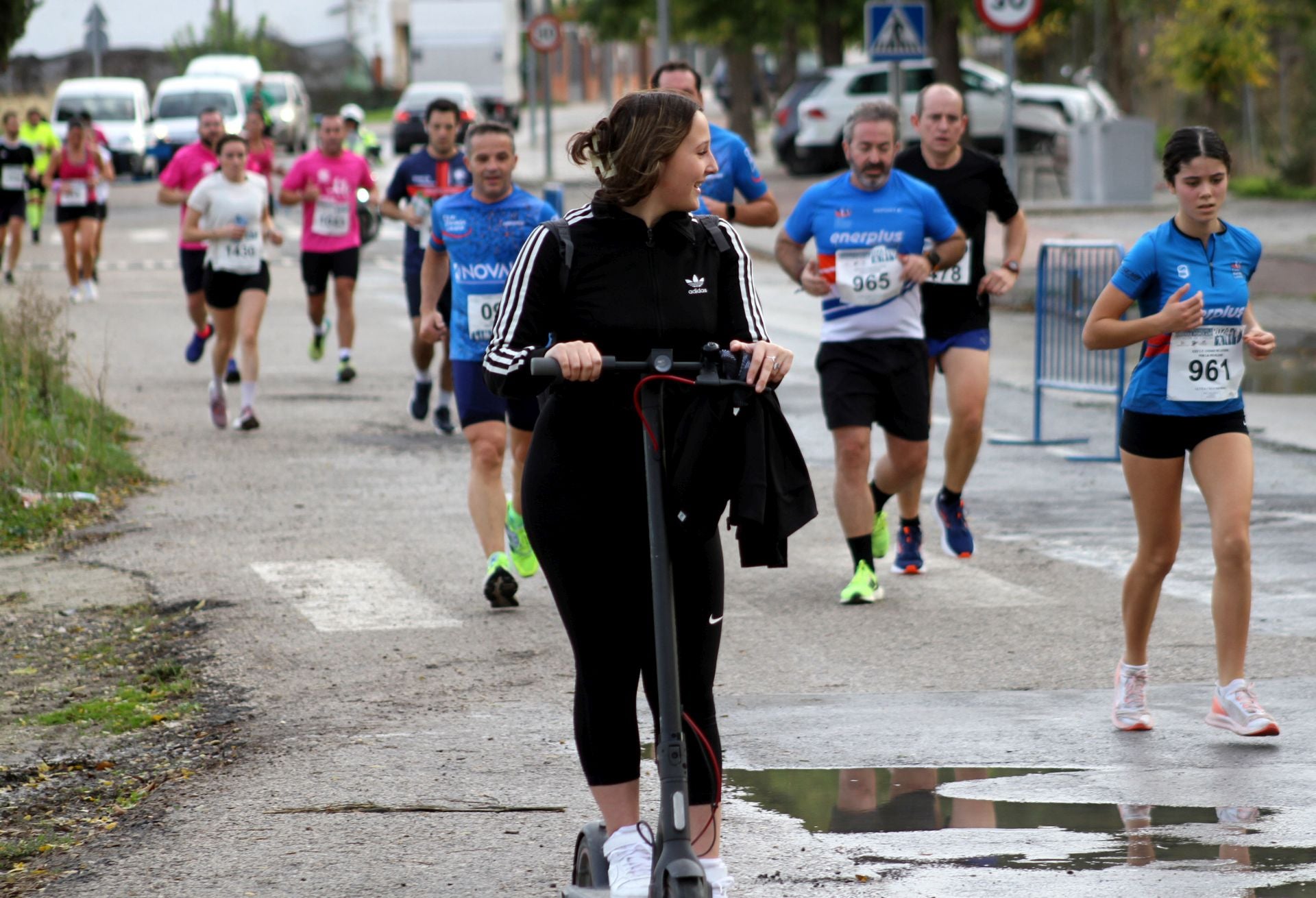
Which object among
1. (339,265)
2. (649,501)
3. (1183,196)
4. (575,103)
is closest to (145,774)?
(649,501)

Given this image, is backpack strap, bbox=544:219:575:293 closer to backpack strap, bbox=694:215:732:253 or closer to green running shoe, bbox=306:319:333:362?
backpack strap, bbox=694:215:732:253

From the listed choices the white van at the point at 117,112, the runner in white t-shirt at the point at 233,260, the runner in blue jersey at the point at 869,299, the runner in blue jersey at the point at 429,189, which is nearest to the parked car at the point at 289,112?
the white van at the point at 117,112

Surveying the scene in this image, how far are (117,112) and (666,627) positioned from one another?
41.2m

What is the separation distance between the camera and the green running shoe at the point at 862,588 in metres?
7.96

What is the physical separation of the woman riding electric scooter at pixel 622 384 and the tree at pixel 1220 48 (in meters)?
29.9

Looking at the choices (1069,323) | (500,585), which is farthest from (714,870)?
(1069,323)

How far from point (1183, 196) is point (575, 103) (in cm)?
8618

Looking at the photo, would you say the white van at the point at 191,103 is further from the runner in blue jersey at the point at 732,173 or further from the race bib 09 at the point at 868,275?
the race bib 09 at the point at 868,275

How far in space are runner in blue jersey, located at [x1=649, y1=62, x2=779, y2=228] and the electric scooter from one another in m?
5.85

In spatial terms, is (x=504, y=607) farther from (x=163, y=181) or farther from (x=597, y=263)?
(x=163, y=181)

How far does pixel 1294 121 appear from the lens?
99.2ft

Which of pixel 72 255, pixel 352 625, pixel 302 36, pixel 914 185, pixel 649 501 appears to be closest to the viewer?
pixel 649 501

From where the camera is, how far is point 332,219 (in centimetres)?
1474

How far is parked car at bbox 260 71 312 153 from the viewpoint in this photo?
49594mm
